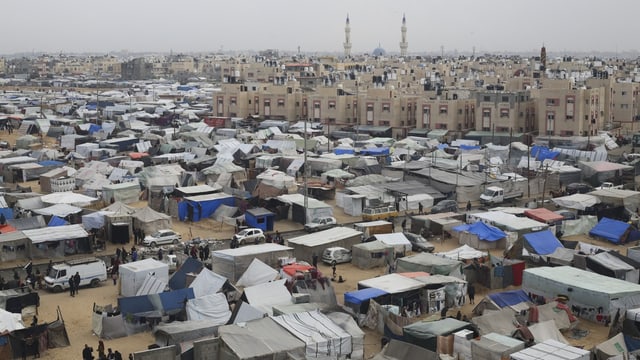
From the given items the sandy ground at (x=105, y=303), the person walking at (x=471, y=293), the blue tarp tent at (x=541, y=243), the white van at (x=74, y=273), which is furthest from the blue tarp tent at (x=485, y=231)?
the white van at (x=74, y=273)

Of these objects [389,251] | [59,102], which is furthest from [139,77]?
[389,251]

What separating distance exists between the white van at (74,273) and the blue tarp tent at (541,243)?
8.26 m

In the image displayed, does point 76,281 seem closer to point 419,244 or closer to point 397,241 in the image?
point 397,241

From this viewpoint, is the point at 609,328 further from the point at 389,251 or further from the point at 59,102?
the point at 59,102

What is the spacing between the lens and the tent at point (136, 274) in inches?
501

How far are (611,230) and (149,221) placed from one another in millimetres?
10672

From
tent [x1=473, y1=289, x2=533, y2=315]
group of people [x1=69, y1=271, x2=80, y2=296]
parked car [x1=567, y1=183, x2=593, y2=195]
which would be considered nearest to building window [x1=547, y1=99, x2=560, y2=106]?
parked car [x1=567, y1=183, x2=593, y2=195]

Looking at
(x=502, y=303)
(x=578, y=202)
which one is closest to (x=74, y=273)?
(x=502, y=303)

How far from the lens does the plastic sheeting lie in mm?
11141

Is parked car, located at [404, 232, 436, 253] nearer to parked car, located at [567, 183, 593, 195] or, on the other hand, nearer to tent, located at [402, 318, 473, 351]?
tent, located at [402, 318, 473, 351]

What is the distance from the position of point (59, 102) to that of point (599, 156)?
4225 centimetres

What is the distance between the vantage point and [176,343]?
32.9 ft

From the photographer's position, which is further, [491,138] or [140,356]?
[491,138]

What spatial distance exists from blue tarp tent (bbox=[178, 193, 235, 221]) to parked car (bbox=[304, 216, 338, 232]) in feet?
8.49
